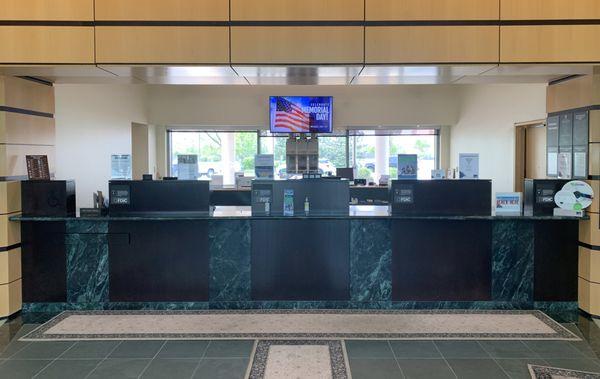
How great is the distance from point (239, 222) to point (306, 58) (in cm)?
188

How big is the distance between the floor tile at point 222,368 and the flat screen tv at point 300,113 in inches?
311

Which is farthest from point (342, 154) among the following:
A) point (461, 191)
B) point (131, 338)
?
point (131, 338)

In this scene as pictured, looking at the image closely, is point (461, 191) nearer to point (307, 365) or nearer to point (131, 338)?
point (307, 365)

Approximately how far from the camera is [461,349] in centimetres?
404

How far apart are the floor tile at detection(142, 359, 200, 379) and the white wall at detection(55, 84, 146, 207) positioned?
17.5ft

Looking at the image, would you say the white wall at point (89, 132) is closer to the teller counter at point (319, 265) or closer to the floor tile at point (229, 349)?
the teller counter at point (319, 265)

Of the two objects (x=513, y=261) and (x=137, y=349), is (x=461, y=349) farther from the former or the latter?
(x=137, y=349)

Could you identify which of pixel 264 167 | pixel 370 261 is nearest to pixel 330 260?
pixel 370 261

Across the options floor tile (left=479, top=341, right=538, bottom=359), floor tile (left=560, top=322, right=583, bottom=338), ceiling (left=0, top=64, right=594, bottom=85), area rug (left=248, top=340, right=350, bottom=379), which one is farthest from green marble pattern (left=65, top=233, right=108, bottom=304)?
floor tile (left=560, top=322, right=583, bottom=338)

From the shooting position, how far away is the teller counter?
5039mm

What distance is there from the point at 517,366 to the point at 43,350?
13.1ft

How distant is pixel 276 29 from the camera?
4.58 m

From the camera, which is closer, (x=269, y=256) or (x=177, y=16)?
(x=177, y=16)

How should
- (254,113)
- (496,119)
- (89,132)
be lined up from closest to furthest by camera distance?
1. (89,132)
2. (496,119)
3. (254,113)
